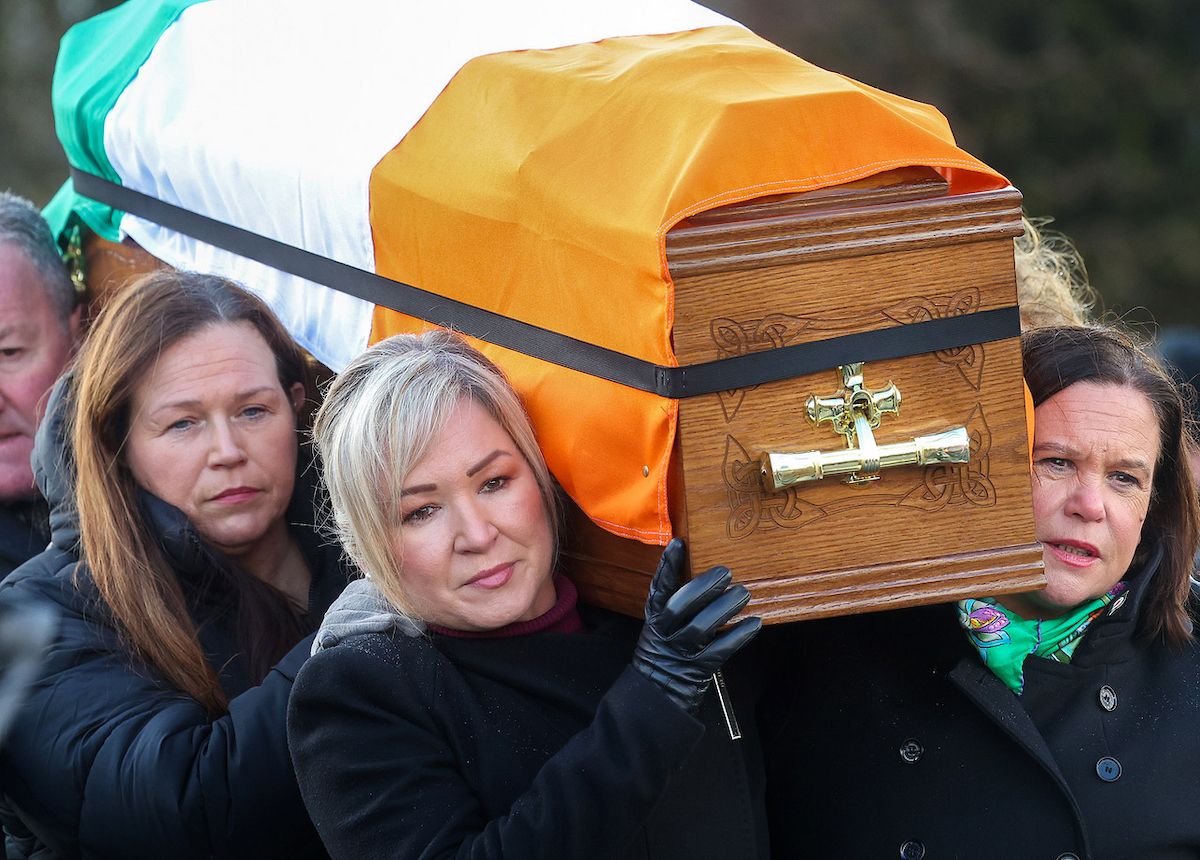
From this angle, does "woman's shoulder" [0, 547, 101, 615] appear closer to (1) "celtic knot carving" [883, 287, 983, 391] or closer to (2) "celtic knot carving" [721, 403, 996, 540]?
(2) "celtic knot carving" [721, 403, 996, 540]

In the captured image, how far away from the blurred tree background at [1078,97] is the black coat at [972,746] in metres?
8.70

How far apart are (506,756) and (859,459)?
710 mm

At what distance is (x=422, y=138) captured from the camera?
2.54 metres

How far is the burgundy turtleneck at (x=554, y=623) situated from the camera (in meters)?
2.28

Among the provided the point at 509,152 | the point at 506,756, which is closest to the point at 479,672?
the point at 506,756

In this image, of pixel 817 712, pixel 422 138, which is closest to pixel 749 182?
pixel 422 138

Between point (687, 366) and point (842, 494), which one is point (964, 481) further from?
point (687, 366)

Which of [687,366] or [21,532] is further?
[21,532]

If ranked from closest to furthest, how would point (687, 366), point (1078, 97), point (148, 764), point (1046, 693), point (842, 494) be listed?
point (687, 366) < point (842, 494) < point (148, 764) < point (1046, 693) < point (1078, 97)

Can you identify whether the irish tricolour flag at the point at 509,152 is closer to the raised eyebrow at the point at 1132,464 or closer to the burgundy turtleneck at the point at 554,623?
the burgundy turtleneck at the point at 554,623

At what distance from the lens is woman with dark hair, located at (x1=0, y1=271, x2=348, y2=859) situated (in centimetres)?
248

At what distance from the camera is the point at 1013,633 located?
254 cm

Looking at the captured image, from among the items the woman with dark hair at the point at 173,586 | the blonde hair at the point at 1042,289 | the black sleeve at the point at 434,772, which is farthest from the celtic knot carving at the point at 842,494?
the woman with dark hair at the point at 173,586

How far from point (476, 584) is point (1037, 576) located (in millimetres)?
874
